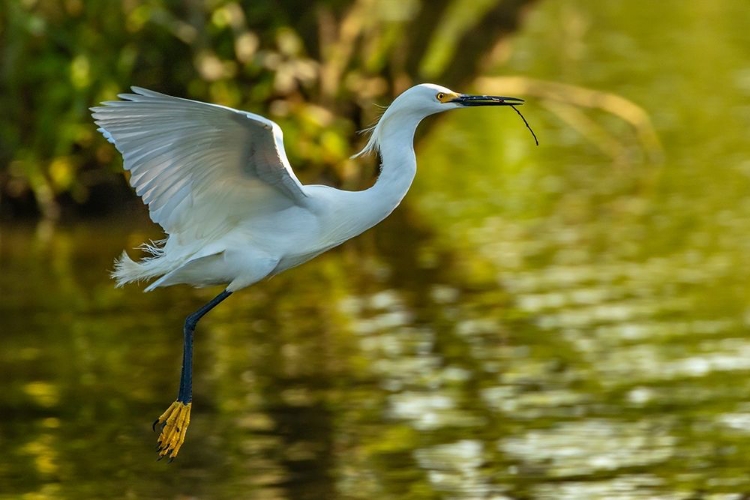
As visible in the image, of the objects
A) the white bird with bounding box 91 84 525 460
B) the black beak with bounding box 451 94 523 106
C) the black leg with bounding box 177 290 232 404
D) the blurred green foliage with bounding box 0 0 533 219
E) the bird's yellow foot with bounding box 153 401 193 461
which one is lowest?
the bird's yellow foot with bounding box 153 401 193 461

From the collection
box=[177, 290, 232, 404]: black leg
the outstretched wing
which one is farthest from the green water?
the outstretched wing

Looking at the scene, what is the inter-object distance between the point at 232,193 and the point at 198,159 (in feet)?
1.28

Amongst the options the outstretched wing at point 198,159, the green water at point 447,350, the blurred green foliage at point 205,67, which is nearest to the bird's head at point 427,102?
the outstretched wing at point 198,159

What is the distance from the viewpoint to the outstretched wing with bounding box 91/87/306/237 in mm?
7059

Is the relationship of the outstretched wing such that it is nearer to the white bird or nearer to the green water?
the white bird

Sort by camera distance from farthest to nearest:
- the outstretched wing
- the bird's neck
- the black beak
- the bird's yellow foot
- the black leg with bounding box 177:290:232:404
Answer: the bird's yellow foot
the black leg with bounding box 177:290:232:404
the bird's neck
the black beak
the outstretched wing

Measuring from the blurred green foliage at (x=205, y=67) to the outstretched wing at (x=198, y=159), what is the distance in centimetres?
1047

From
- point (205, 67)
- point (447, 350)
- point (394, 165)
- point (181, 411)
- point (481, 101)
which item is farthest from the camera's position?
point (205, 67)

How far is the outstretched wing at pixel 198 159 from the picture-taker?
278 inches

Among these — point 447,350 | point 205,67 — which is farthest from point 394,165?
point 205,67

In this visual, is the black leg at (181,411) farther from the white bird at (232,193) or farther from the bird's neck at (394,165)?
the bird's neck at (394,165)

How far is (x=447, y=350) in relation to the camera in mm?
12977

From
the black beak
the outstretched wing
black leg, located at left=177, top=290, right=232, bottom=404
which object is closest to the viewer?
the outstretched wing

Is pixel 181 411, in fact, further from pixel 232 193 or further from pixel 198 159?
pixel 198 159
